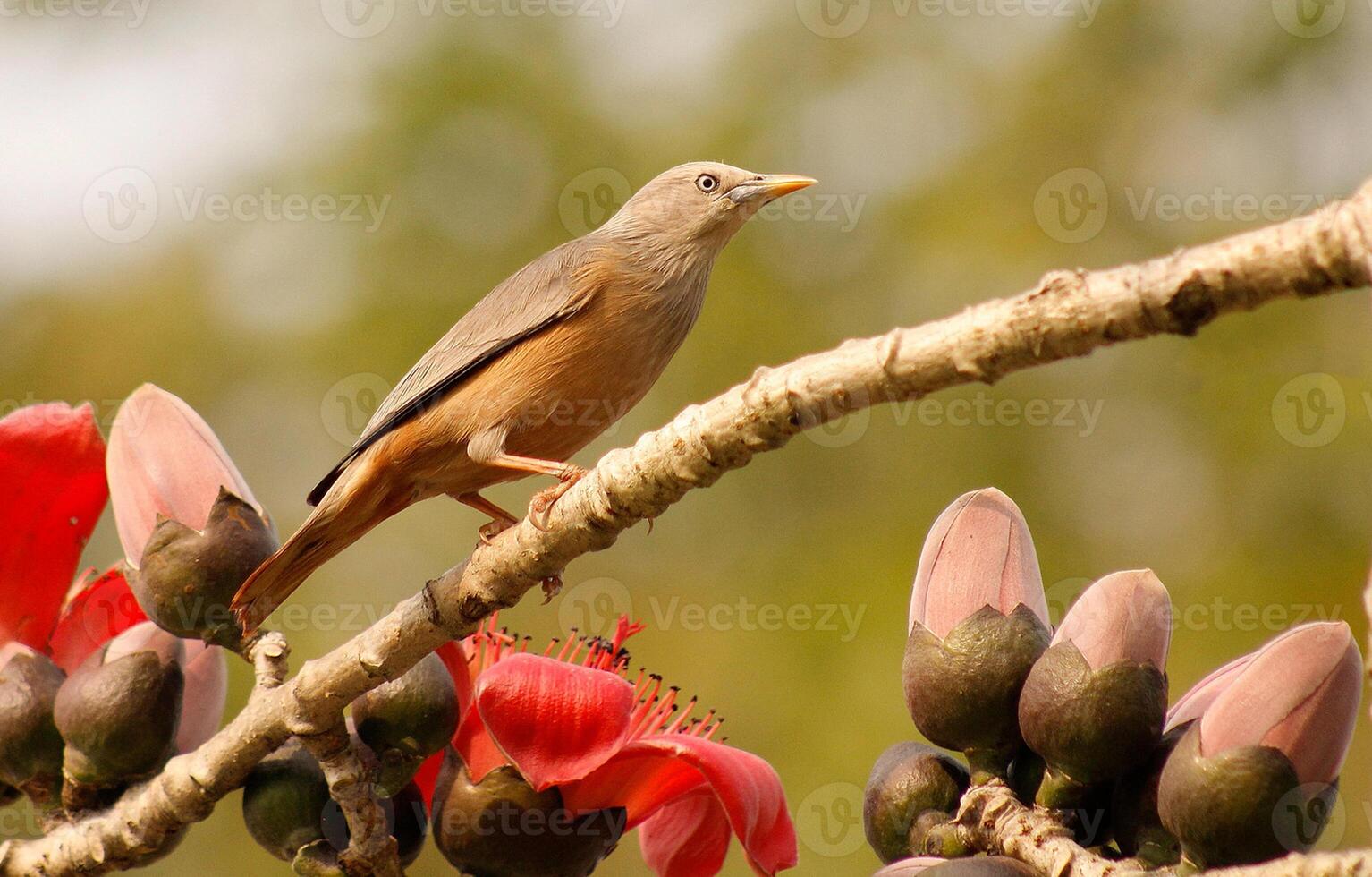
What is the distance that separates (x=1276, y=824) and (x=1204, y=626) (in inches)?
139

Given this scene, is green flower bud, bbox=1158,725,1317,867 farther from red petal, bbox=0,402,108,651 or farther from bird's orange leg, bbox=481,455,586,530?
red petal, bbox=0,402,108,651

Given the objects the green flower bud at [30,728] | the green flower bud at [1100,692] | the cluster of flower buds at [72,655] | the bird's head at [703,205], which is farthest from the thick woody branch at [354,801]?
the bird's head at [703,205]

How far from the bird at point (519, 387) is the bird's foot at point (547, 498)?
481mm

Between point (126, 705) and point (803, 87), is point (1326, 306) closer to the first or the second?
point (803, 87)

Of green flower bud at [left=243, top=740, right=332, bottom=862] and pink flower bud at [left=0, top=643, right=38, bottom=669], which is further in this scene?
pink flower bud at [left=0, top=643, right=38, bottom=669]

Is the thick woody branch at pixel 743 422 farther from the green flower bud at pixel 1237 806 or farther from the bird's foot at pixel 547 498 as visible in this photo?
the green flower bud at pixel 1237 806

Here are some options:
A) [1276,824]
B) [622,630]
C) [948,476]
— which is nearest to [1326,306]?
[948,476]

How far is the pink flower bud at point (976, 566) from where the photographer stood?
2.20m

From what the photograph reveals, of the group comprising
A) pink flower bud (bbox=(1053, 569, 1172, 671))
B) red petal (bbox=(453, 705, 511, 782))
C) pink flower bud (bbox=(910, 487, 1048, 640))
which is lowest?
red petal (bbox=(453, 705, 511, 782))

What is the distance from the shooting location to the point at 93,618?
3025mm

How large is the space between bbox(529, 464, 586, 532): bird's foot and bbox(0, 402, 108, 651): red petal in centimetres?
103

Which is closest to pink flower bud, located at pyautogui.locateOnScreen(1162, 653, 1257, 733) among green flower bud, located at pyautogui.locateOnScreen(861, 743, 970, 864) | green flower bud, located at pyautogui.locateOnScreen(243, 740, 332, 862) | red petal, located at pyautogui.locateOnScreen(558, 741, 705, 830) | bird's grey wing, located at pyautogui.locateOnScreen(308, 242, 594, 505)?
green flower bud, located at pyautogui.locateOnScreen(861, 743, 970, 864)

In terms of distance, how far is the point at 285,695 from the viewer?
254 cm

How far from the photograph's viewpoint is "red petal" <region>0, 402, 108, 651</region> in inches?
115
